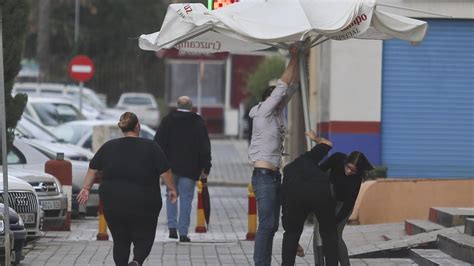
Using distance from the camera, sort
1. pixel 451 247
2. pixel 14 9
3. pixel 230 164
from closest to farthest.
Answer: pixel 451 247 < pixel 14 9 < pixel 230 164

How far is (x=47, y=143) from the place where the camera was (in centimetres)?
2209

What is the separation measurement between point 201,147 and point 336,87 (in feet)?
12.0

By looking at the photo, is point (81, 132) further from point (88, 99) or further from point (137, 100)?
point (137, 100)

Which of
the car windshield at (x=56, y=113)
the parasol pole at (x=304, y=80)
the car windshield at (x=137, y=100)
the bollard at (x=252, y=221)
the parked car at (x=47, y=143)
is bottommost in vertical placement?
the bollard at (x=252, y=221)

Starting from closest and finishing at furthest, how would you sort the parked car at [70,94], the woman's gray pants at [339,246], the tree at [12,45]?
the woman's gray pants at [339,246], the tree at [12,45], the parked car at [70,94]

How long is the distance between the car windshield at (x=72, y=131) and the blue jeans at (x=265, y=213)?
15.7m

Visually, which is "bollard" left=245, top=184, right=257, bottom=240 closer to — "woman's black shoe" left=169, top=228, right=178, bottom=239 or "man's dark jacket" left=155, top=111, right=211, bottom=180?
"man's dark jacket" left=155, top=111, right=211, bottom=180

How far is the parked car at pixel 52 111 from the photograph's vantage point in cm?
3087

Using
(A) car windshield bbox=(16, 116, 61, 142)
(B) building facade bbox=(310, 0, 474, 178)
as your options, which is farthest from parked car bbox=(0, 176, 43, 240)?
(A) car windshield bbox=(16, 116, 61, 142)

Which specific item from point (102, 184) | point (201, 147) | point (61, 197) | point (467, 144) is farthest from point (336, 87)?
point (102, 184)

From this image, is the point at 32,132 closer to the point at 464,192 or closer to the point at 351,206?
the point at 464,192

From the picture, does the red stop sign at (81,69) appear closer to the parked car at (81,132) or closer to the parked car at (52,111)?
the parked car at (52,111)

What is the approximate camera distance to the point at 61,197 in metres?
16.8

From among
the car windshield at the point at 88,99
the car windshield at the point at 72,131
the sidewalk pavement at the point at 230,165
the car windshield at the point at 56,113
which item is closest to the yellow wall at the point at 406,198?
the sidewalk pavement at the point at 230,165
